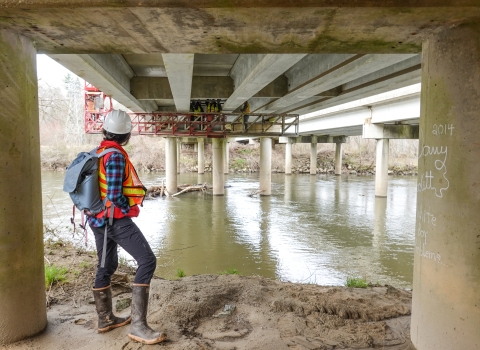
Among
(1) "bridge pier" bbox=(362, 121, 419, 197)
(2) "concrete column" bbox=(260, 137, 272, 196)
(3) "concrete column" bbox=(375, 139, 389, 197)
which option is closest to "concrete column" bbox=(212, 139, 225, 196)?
(2) "concrete column" bbox=(260, 137, 272, 196)

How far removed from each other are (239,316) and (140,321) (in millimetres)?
1179

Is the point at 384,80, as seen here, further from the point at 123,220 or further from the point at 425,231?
the point at 123,220

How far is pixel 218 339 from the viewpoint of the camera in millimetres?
3213

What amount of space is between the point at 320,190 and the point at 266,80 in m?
16.8

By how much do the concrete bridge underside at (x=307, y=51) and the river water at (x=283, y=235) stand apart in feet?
14.3

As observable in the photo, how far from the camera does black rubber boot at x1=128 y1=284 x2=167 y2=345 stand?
3.01 meters

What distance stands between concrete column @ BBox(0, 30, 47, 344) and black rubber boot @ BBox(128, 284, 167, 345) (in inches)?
38.5

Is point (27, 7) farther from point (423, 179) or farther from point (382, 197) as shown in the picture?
point (382, 197)

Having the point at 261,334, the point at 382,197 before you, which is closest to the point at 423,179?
the point at 261,334

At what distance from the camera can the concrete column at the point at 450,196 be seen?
269cm

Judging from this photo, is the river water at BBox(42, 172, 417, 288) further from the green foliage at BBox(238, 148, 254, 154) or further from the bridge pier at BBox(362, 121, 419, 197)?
the green foliage at BBox(238, 148, 254, 154)

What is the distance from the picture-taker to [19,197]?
9.92ft

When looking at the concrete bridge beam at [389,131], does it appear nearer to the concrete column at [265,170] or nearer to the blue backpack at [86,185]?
the concrete column at [265,170]

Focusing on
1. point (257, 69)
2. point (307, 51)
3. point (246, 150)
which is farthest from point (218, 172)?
point (246, 150)
